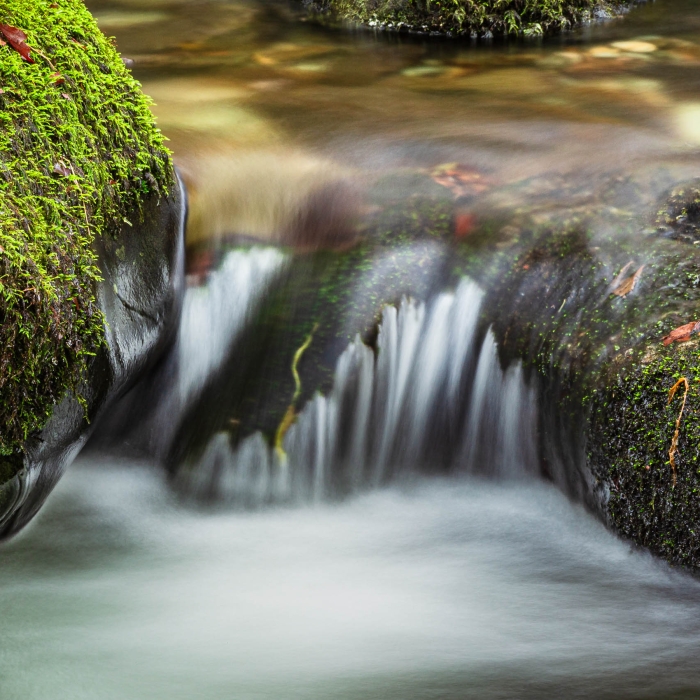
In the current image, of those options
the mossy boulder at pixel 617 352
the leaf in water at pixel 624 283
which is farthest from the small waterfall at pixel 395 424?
the leaf in water at pixel 624 283

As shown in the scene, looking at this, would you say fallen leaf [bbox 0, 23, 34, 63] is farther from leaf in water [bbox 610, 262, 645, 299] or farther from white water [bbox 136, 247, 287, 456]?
leaf in water [bbox 610, 262, 645, 299]

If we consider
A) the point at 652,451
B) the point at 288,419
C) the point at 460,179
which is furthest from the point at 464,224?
the point at 652,451

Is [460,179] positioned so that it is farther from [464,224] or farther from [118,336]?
[118,336]

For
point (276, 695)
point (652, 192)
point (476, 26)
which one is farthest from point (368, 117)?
point (276, 695)

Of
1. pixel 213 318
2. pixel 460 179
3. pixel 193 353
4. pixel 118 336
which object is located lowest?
pixel 193 353

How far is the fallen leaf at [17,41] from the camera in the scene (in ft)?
9.57

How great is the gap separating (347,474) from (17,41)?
183 centimetres

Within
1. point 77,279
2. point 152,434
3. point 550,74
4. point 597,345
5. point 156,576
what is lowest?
point 156,576

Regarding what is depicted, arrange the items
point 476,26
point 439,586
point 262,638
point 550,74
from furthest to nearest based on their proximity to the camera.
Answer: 1. point 476,26
2. point 550,74
3. point 439,586
4. point 262,638

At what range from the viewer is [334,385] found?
3.37 meters

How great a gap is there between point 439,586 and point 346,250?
1.39m

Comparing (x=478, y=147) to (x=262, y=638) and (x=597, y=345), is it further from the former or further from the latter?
(x=262, y=638)

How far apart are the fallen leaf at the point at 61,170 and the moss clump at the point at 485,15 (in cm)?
378

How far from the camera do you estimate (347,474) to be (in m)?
3.32
